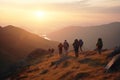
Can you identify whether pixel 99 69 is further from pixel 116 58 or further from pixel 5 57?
pixel 5 57

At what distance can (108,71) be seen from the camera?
34906mm

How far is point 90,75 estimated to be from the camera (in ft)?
118

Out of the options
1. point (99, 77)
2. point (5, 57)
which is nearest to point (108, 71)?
point (99, 77)

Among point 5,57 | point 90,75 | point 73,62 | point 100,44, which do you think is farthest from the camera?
point 5,57

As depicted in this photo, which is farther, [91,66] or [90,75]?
[91,66]

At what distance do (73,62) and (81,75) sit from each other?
976cm

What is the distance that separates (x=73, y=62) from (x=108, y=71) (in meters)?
13.0

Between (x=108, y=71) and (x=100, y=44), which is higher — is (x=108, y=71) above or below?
below

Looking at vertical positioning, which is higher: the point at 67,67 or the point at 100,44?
the point at 100,44

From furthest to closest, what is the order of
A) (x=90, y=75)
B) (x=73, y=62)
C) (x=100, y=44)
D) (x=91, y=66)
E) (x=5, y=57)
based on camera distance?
(x=5, y=57), (x=73, y=62), (x=100, y=44), (x=91, y=66), (x=90, y=75)

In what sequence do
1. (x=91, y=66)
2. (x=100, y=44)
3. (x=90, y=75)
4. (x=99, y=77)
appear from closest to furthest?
(x=99, y=77), (x=90, y=75), (x=91, y=66), (x=100, y=44)

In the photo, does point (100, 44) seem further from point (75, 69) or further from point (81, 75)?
point (81, 75)

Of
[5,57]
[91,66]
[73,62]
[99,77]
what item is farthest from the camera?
[5,57]

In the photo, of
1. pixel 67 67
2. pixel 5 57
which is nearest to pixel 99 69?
pixel 67 67
